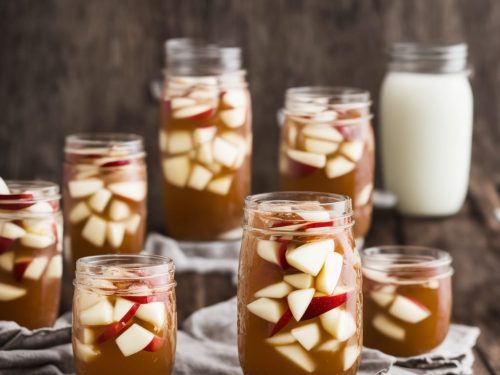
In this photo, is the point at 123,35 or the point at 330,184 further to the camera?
the point at 123,35

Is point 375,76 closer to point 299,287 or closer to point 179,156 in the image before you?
point 179,156

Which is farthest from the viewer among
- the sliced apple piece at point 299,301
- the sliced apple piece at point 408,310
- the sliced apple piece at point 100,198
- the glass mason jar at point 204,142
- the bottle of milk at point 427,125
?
the bottle of milk at point 427,125

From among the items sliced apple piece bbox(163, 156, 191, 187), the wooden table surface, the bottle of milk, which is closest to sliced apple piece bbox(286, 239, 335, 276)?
the wooden table surface

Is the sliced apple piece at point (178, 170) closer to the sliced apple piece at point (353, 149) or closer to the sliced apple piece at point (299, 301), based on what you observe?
the sliced apple piece at point (353, 149)

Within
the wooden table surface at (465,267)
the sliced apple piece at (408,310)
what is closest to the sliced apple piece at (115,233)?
the wooden table surface at (465,267)

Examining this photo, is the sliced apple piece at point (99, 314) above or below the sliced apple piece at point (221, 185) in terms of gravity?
below

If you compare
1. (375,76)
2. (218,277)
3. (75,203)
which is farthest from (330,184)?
(375,76)

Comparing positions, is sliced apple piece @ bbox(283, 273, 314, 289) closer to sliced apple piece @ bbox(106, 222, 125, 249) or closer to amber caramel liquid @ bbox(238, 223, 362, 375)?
amber caramel liquid @ bbox(238, 223, 362, 375)
